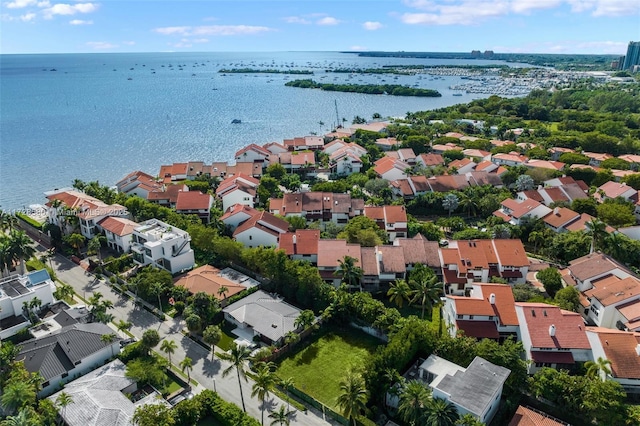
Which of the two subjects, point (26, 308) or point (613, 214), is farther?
point (613, 214)

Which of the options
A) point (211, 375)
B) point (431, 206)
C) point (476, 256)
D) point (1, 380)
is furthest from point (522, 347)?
point (1, 380)

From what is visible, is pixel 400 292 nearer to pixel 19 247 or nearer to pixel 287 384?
pixel 287 384

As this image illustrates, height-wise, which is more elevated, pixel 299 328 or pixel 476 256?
pixel 476 256

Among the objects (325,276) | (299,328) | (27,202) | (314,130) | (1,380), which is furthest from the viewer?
(314,130)

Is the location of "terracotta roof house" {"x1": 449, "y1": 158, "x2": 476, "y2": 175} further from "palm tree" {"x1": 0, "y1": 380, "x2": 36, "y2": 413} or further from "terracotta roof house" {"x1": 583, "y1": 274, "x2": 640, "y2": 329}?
"palm tree" {"x1": 0, "y1": 380, "x2": 36, "y2": 413}

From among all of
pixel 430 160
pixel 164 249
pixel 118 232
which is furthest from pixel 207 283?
pixel 430 160

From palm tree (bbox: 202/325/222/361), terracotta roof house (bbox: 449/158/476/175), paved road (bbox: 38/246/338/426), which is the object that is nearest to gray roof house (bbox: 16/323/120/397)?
paved road (bbox: 38/246/338/426)

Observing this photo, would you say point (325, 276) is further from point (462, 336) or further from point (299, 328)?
point (462, 336)
